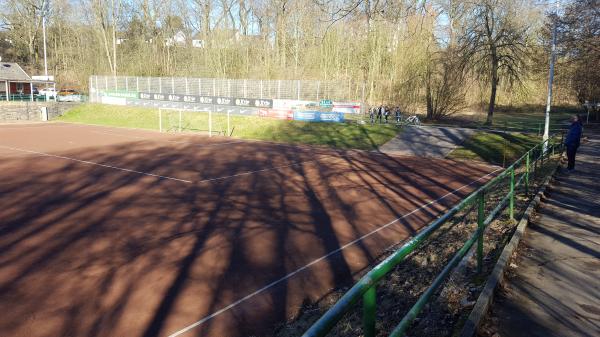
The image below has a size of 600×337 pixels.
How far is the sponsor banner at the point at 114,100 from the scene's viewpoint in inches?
1903

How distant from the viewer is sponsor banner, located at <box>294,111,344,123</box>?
36.2 metres

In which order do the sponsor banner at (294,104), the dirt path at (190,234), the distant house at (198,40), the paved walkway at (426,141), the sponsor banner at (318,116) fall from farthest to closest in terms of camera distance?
the distant house at (198,40) → the sponsor banner at (294,104) → the sponsor banner at (318,116) → the paved walkway at (426,141) → the dirt path at (190,234)

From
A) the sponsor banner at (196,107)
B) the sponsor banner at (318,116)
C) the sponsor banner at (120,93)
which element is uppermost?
the sponsor banner at (120,93)

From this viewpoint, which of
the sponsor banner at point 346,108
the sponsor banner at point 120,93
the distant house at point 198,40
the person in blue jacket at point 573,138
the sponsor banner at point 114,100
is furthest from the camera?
the distant house at point 198,40

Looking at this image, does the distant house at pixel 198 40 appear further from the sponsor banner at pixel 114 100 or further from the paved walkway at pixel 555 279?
the paved walkway at pixel 555 279

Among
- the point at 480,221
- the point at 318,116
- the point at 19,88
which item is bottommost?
the point at 480,221

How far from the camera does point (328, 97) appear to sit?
38312 mm

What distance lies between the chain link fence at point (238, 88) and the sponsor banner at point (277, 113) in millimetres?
2570

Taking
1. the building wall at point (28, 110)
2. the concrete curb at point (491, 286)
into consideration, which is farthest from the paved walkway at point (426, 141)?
the building wall at point (28, 110)

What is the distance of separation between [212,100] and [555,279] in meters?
39.8

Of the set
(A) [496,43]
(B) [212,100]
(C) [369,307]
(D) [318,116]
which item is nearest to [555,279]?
(C) [369,307]

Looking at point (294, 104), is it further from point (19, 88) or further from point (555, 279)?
point (19, 88)

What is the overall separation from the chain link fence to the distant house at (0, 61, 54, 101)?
29.3 ft

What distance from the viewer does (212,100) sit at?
42.9 metres
